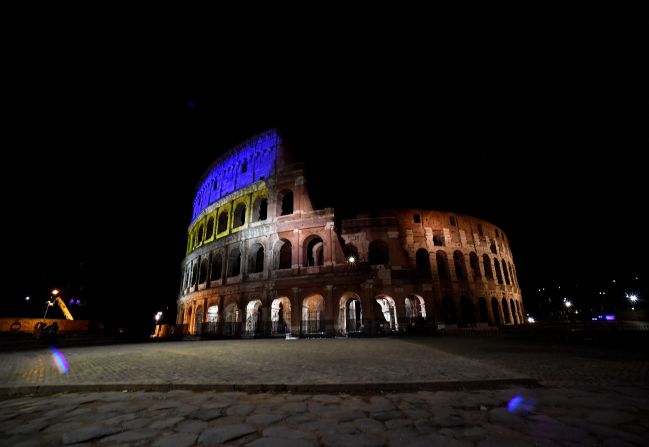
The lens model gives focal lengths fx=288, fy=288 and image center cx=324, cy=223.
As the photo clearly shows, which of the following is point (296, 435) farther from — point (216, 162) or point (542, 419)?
point (216, 162)

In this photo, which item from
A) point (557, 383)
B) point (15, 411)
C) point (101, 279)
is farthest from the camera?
point (101, 279)

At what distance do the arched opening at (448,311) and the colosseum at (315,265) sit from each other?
127 millimetres

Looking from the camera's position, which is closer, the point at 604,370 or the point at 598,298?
the point at 604,370

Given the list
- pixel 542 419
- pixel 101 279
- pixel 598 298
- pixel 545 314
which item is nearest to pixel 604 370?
pixel 542 419

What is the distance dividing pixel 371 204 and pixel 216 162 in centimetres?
1884

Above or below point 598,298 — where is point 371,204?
above

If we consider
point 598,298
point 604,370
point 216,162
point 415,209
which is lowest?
point 604,370

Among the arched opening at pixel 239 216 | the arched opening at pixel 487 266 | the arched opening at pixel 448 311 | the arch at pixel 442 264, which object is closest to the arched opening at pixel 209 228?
the arched opening at pixel 239 216

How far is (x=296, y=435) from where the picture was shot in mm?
2639

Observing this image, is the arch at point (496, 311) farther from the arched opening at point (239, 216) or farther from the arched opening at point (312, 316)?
the arched opening at point (239, 216)

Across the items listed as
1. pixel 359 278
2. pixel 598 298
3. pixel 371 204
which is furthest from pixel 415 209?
pixel 598 298

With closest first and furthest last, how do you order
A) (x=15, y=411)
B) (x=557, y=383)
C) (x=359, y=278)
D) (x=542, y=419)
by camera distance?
(x=542, y=419) < (x=15, y=411) < (x=557, y=383) < (x=359, y=278)

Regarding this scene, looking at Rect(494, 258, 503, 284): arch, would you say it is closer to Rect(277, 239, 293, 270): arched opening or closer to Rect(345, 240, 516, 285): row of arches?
Rect(345, 240, 516, 285): row of arches

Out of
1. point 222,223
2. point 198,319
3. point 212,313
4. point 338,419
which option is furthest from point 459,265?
point 338,419
